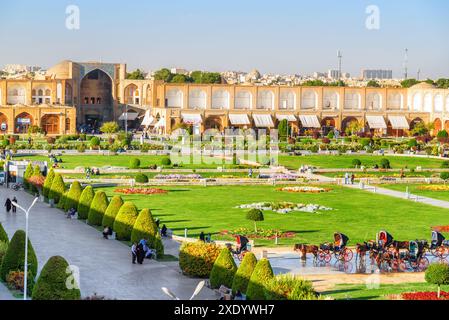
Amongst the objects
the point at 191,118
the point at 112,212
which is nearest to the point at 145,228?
the point at 112,212

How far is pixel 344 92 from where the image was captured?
97.3 metres

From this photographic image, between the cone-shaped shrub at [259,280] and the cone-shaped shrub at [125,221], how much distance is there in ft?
28.0

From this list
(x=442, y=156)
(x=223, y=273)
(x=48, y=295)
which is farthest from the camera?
(x=442, y=156)

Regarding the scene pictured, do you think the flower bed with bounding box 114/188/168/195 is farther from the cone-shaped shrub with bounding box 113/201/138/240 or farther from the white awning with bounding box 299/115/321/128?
the white awning with bounding box 299/115/321/128

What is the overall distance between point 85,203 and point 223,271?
11520 millimetres

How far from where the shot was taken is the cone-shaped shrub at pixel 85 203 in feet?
103

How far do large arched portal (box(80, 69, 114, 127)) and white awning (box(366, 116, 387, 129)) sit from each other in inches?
988

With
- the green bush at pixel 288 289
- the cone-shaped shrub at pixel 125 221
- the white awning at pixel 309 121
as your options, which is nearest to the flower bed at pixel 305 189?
the cone-shaped shrub at pixel 125 221

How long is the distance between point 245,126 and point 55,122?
1730 cm

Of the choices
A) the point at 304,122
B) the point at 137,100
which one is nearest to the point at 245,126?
the point at 304,122

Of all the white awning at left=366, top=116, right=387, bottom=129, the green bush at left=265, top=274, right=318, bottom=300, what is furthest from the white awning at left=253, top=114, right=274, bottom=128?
the green bush at left=265, top=274, right=318, bottom=300

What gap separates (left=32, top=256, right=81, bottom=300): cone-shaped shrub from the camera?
18000 mm

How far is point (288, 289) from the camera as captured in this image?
18016 mm
